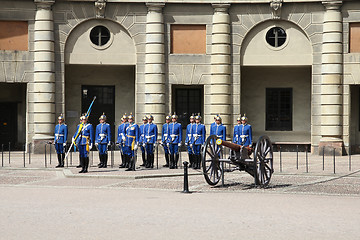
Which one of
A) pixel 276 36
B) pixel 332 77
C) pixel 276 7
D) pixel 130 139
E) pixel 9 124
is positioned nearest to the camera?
pixel 130 139

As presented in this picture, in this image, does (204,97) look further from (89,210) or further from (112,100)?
(89,210)

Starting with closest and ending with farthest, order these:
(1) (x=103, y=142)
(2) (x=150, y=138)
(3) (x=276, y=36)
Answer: (1) (x=103, y=142)
(2) (x=150, y=138)
(3) (x=276, y=36)

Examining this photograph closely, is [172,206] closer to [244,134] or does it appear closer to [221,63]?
[244,134]

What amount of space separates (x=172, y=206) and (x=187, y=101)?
17348mm

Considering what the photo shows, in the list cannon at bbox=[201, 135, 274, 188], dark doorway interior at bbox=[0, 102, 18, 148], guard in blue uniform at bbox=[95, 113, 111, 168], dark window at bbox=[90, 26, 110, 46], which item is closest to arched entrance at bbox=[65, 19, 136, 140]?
dark window at bbox=[90, 26, 110, 46]

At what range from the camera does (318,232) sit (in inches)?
346

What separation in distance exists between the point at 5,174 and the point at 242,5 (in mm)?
13153

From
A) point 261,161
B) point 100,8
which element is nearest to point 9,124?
point 100,8

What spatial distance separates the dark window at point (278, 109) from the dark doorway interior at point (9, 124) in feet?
37.9

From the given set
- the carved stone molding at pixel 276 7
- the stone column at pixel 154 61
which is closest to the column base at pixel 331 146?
the carved stone molding at pixel 276 7

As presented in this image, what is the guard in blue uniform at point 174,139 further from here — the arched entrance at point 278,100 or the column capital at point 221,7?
the arched entrance at point 278,100

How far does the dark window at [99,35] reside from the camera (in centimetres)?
2611

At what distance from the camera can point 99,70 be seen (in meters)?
28.1

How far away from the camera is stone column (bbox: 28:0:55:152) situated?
25.4 meters
